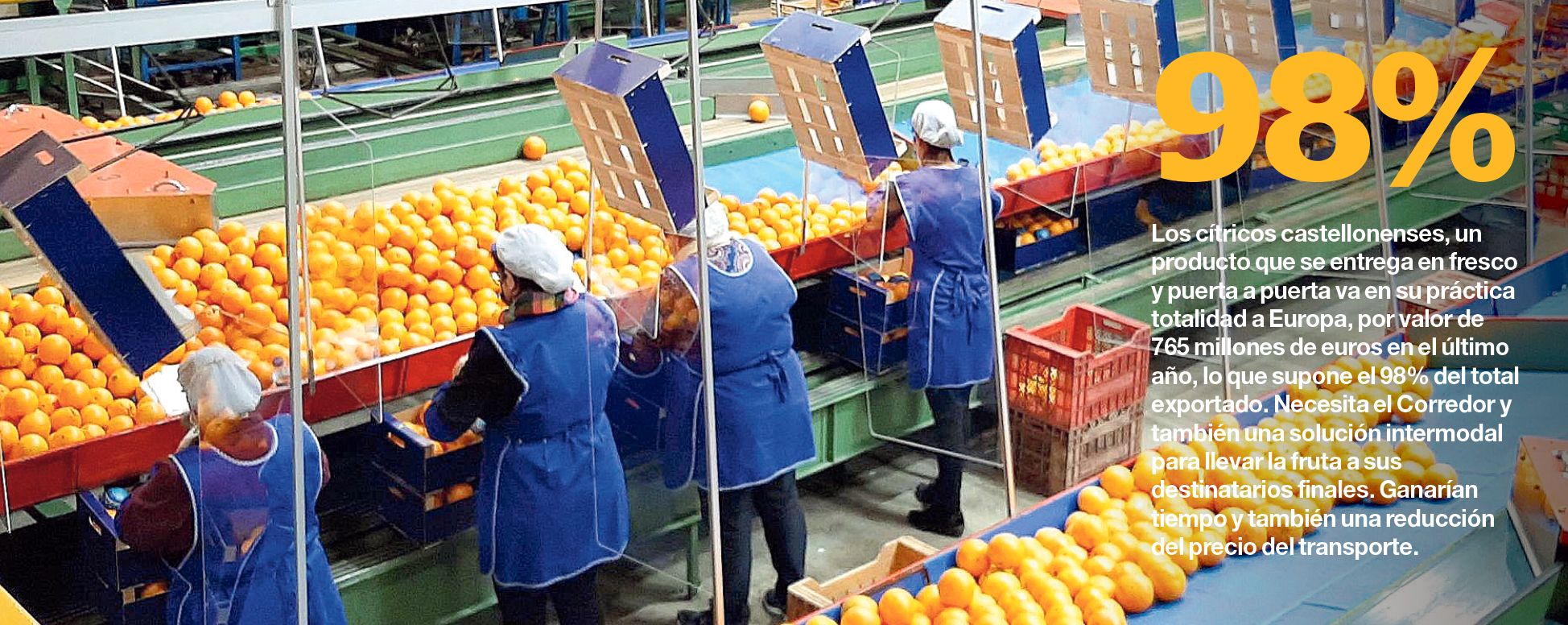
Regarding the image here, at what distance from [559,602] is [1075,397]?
6.56 feet

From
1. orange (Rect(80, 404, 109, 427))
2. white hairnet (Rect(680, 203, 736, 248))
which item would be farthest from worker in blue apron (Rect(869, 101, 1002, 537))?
orange (Rect(80, 404, 109, 427))

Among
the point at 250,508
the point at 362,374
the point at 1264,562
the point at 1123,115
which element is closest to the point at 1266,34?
the point at 1123,115

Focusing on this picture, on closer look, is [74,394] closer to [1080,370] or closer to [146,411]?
[146,411]

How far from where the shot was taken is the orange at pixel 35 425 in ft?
11.6

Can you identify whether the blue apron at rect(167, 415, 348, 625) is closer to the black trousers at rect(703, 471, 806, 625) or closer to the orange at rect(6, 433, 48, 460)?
the orange at rect(6, 433, 48, 460)

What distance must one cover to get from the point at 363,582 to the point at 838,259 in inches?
83.4

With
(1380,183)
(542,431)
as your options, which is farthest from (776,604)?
(1380,183)

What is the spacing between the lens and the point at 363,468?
4.02 metres

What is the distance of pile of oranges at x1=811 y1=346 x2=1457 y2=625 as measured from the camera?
3.34m

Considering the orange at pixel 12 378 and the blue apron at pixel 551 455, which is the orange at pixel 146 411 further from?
the blue apron at pixel 551 455

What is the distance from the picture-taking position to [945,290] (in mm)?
5230

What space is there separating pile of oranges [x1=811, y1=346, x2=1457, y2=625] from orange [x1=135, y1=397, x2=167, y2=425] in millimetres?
1691

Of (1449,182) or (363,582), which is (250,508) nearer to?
(363,582)

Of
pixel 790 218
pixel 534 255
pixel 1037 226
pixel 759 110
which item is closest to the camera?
pixel 534 255
